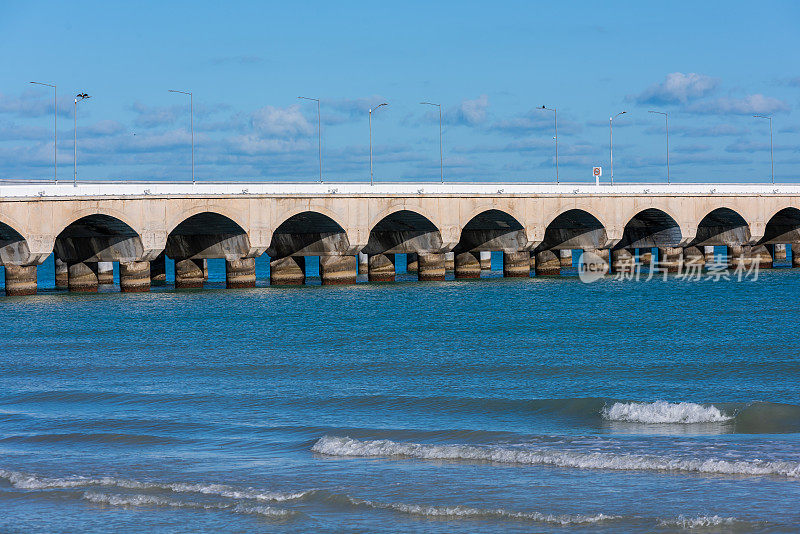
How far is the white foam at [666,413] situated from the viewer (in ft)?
57.4

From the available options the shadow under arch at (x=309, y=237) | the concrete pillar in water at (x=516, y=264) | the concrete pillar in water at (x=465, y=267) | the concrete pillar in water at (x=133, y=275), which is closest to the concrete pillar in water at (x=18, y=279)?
the concrete pillar in water at (x=133, y=275)

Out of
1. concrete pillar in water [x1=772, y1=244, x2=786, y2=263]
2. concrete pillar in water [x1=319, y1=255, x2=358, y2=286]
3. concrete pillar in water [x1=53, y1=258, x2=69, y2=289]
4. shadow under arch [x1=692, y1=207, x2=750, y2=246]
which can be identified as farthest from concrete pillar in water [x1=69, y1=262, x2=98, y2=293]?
concrete pillar in water [x1=772, y1=244, x2=786, y2=263]

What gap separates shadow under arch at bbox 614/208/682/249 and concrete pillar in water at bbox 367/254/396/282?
19393 millimetres

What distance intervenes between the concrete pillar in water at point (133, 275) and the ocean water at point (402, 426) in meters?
16.1

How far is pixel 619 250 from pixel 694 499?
67.2 metres

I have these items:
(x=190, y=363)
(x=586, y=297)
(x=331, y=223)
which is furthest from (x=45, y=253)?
(x=586, y=297)

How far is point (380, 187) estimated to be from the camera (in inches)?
2318

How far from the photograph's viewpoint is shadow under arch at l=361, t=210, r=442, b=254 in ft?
202

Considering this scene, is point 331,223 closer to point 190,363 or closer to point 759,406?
point 190,363

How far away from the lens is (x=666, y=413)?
17.7m

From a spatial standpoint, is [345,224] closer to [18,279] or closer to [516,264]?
[516,264]

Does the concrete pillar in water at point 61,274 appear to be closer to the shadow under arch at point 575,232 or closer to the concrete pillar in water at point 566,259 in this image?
the shadow under arch at point 575,232

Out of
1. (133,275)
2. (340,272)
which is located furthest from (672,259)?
(133,275)

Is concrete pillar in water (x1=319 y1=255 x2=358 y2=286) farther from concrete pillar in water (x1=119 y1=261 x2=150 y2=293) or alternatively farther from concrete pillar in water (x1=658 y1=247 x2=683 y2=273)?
concrete pillar in water (x1=658 y1=247 x2=683 y2=273)
